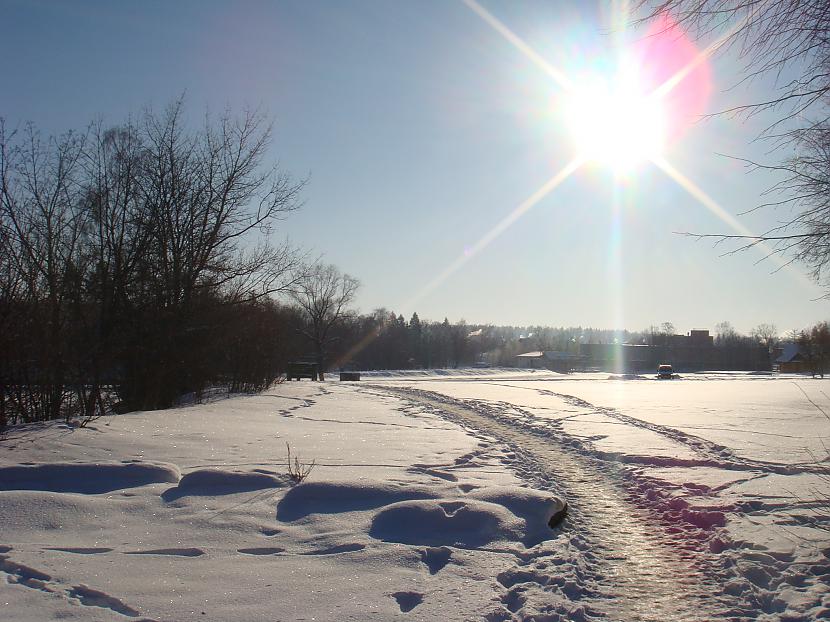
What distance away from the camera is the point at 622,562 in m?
5.51

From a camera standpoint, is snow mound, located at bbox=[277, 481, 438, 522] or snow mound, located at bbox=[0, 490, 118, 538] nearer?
snow mound, located at bbox=[0, 490, 118, 538]

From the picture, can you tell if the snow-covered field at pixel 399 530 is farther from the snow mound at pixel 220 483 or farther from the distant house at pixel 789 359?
the distant house at pixel 789 359

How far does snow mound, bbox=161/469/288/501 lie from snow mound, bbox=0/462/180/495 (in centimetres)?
38

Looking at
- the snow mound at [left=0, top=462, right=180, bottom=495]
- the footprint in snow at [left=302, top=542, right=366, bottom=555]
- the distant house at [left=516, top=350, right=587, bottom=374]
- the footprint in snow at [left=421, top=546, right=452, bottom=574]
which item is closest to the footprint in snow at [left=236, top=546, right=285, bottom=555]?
the footprint in snow at [left=302, top=542, right=366, bottom=555]

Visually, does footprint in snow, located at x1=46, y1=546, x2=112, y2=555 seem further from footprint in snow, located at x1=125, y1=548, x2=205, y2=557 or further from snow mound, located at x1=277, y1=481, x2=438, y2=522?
snow mound, located at x1=277, y1=481, x2=438, y2=522

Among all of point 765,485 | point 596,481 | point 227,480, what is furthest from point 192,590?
point 765,485

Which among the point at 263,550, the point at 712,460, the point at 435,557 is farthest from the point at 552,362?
the point at 263,550

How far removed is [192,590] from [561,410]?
54.9 feet

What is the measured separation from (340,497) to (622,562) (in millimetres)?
2933

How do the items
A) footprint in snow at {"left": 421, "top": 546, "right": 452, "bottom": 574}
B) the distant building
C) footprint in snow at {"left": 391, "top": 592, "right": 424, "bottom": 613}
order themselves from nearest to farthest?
footprint in snow at {"left": 391, "top": 592, "right": 424, "bottom": 613}
footprint in snow at {"left": 421, "top": 546, "right": 452, "bottom": 574}
the distant building

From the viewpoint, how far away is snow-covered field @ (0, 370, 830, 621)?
4.41 meters

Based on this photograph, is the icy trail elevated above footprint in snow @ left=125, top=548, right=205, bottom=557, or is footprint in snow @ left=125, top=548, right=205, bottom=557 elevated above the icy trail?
footprint in snow @ left=125, top=548, right=205, bottom=557

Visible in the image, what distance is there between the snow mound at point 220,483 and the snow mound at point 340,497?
679 mm

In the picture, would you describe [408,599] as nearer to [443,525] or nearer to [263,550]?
[263,550]
